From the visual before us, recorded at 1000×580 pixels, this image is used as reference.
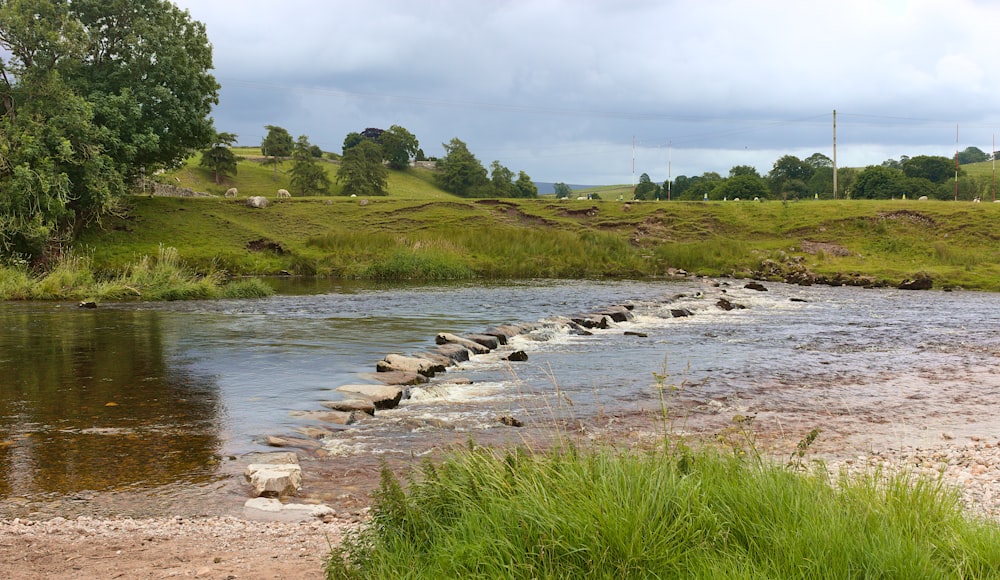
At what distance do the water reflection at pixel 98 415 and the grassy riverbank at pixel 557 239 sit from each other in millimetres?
21133

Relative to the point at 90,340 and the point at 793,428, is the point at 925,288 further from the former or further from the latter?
the point at 90,340

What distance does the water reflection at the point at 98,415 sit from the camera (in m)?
8.00

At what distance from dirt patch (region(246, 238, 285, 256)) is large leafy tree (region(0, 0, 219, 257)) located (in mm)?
7533

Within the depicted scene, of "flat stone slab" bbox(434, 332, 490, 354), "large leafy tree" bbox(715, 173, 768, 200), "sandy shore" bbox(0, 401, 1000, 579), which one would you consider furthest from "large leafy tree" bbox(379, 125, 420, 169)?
"sandy shore" bbox(0, 401, 1000, 579)

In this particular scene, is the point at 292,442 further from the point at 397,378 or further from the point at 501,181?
the point at 501,181

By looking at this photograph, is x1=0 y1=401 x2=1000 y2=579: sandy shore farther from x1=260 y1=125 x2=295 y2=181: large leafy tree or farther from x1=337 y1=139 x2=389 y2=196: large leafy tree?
x1=260 y1=125 x2=295 y2=181: large leafy tree

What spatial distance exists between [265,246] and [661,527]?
44420mm

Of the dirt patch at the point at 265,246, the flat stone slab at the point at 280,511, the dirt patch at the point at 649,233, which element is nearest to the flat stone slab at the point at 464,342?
the flat stone slab at the point at 280,511

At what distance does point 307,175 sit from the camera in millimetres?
87312

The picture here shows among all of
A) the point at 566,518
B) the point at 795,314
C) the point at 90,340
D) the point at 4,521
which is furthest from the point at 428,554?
the point at 795,314

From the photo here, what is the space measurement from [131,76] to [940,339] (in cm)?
4238

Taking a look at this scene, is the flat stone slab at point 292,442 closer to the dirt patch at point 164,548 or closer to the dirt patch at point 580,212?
the dirt patch at point 164,548

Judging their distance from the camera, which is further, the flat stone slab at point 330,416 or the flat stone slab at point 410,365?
the flat stone slab at point 410,365

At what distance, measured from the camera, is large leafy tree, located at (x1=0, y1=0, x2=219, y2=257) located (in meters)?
31.6
